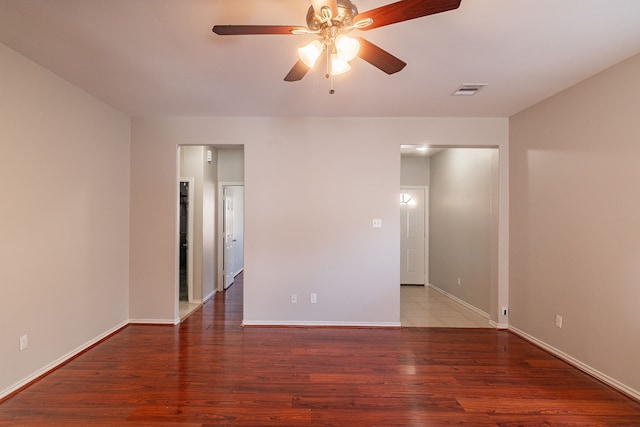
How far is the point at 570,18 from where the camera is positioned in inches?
72.1

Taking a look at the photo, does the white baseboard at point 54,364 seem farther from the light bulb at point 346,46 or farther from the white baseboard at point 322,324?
the light bulb at point 346,46

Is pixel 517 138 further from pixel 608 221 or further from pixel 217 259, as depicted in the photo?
pixel 217 259

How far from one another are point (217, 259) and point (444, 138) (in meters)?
4.23

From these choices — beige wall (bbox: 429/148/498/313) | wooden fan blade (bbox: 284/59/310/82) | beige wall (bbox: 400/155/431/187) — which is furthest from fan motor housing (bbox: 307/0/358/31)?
beige wall (bbox: 400/155/431/187)

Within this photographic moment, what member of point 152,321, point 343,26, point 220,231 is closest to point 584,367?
point 343,26

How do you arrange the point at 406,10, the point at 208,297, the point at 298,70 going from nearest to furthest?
1. the point at 406,10
2. the point at 298,70
3. the point at 208,297

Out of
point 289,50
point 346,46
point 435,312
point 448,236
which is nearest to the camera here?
point 346,46

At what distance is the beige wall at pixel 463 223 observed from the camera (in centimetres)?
408

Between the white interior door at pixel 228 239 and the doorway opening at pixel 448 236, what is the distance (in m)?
3.25

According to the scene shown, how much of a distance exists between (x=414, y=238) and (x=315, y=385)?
4.33 meters

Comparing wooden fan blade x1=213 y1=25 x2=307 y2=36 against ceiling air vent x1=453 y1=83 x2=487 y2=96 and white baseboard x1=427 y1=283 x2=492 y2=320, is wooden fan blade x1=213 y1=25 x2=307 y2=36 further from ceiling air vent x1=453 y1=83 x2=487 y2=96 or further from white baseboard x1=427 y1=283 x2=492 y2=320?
white baseboard x1=427 y1=283 x2=492 y2=320

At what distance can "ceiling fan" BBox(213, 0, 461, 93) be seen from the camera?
134cm

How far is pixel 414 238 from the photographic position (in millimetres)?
6109

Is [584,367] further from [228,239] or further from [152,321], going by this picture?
[228,239]
